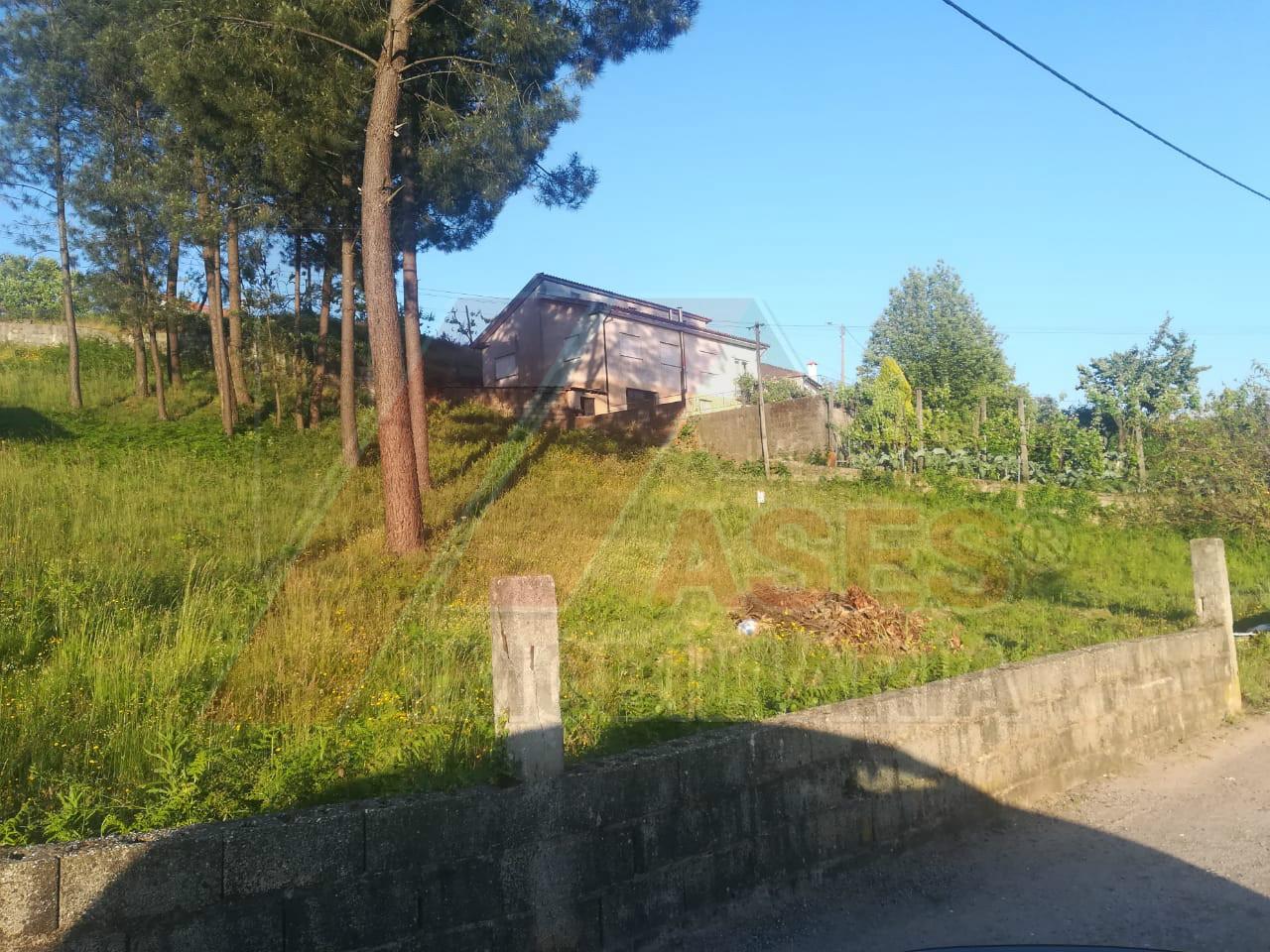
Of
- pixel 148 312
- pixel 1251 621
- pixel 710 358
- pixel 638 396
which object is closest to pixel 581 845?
pixel 1251 621

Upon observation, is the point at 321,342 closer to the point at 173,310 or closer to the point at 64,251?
the point at 173,310

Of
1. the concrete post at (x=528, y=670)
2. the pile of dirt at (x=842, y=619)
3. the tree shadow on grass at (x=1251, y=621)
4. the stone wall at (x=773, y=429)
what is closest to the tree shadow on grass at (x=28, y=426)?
the pile of dirt at (x=842, y=619)

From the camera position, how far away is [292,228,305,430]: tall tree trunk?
60.0 feet

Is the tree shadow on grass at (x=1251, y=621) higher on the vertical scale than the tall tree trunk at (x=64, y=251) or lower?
lower

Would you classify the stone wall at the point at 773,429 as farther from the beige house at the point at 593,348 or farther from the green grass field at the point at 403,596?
the beige house at the point at 593,348

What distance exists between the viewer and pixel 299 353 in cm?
2112

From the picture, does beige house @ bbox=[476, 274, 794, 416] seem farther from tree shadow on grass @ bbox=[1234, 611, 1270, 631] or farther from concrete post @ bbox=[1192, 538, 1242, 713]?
concrete post @ bbox=[1192, 538, 1242, 713]

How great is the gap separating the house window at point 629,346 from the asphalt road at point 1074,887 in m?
24.4

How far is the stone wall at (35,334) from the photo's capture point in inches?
984

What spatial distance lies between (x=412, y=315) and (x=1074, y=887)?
1281 centimetres

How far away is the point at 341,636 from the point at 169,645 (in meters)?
0.94

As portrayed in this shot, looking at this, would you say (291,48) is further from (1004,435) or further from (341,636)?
(1004,435)

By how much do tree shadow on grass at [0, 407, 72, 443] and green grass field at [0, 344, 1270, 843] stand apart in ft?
0.38

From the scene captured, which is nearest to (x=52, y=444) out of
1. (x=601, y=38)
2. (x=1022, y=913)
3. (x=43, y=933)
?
(x=601, y=38)
